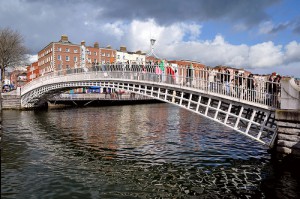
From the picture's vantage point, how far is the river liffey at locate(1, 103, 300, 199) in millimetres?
8805

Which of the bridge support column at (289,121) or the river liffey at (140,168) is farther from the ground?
the bridge support column at (289,121)

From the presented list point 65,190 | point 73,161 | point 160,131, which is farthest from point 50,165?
point 160,131

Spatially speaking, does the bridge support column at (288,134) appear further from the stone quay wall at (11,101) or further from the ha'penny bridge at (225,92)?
the stone quay wall at (11,101)

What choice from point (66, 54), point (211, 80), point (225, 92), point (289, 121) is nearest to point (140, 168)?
point (225, 92)

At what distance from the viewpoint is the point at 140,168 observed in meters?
11.3

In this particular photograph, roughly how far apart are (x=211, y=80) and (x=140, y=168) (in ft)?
17.9

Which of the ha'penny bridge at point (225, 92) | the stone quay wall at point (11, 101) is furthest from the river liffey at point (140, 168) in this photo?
the stone quay wall at point (11, 101)

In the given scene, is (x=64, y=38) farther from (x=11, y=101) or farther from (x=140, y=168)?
(x=140, y=168)

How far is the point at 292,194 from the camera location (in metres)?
8.58

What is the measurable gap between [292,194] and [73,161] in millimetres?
8148

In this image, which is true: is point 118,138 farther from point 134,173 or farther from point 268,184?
point 268,184

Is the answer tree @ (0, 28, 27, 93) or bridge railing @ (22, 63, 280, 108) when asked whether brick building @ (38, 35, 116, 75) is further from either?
bridge railing @ (22, 63, 280, 108)

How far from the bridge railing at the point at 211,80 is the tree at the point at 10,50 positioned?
29.7 m

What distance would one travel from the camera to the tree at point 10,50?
45531mm
